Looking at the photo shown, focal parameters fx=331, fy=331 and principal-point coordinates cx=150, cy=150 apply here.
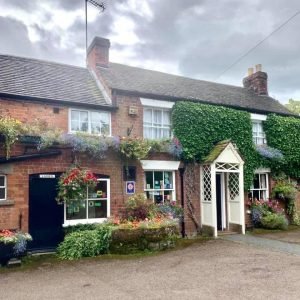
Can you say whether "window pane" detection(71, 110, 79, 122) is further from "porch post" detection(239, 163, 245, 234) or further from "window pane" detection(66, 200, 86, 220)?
"porch post" detection(239, 163, 245, 234)

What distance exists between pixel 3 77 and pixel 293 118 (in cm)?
1324

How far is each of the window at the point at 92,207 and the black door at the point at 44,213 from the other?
33 cm

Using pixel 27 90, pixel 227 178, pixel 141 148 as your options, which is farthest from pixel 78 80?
pixel 227 178

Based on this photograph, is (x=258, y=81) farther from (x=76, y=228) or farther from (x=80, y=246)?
(x=80, y=246)

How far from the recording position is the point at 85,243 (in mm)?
9477

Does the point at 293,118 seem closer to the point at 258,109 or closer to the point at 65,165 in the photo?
the point at 258,109

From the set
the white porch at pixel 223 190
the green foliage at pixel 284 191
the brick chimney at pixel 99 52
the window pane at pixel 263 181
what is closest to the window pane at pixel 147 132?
the white porch at pixel 223 190

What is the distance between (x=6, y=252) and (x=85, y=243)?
6.81 feet

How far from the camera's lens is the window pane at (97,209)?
36.3ft

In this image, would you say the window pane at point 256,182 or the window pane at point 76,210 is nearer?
the window pane at point 76,210

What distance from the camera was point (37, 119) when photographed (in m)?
10.6

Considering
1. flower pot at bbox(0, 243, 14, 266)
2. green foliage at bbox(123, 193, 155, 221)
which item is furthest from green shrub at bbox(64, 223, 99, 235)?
flower pot at bbox(0, 243, 14, 266)

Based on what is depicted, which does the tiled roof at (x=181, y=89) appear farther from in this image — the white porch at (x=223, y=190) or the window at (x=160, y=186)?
the window at (x=160, y=186)

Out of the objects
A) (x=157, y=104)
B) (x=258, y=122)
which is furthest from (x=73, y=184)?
(x=258, y=122)
